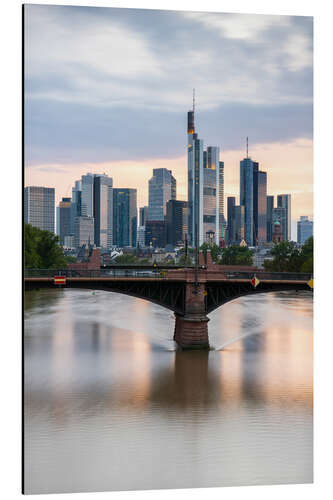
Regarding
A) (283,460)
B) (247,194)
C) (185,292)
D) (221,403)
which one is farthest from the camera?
(247,194)

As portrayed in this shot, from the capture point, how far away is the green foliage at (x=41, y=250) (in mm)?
39062

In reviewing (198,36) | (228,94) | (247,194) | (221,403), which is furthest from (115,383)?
(247,194)

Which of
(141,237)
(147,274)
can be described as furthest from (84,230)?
(147,274)

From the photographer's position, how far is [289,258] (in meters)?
45.7

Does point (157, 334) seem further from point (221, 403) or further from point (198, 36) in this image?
point (198, 36)

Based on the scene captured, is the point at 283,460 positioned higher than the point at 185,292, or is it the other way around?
the point at 185,292

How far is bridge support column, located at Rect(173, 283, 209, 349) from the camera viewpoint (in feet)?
76.7

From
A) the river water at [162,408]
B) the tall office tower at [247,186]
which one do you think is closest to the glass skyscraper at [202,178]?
the tall office tower at [247,186]

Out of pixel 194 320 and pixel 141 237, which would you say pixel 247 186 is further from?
pixel 141 237

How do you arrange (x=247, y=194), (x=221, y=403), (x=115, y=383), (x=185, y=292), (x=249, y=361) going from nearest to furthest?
(x=221, y=403)
(x=115, y=383)
(x=249, y=361)
(x=185, y=292)
(x=247, y=194)
